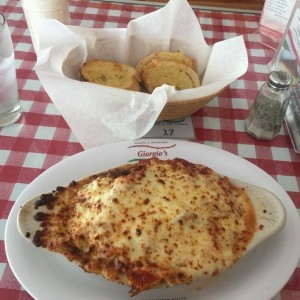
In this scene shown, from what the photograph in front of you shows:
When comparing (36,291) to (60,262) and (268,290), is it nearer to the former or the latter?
(60,262)

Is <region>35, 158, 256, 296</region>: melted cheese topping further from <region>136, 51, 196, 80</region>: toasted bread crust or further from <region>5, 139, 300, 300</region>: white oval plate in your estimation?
<region>136, 51, 196, 80</region>: toasted bread crust

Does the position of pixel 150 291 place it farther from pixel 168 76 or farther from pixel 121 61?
pixel 121 61

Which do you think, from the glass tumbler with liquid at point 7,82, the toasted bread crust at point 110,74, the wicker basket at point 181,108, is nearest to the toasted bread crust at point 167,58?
the toasted bread crust at point 110,74

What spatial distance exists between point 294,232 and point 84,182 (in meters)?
0.39

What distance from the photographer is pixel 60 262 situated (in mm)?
708

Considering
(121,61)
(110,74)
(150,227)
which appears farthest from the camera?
(121,61)

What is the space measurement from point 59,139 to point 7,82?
18cm

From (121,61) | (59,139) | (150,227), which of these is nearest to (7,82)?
(59,139)

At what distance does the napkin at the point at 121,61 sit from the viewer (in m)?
0.91

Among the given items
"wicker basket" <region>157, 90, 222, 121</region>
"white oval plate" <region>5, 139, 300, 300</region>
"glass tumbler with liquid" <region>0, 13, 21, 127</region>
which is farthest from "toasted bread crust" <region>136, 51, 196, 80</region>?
"white oval plate" <region>5, 139, 300, 300</region>

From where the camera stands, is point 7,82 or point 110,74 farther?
point 110,74

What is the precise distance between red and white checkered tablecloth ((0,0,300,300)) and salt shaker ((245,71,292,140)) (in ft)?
0.09

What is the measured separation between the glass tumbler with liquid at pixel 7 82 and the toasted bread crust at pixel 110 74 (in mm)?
174

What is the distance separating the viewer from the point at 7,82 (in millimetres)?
957
